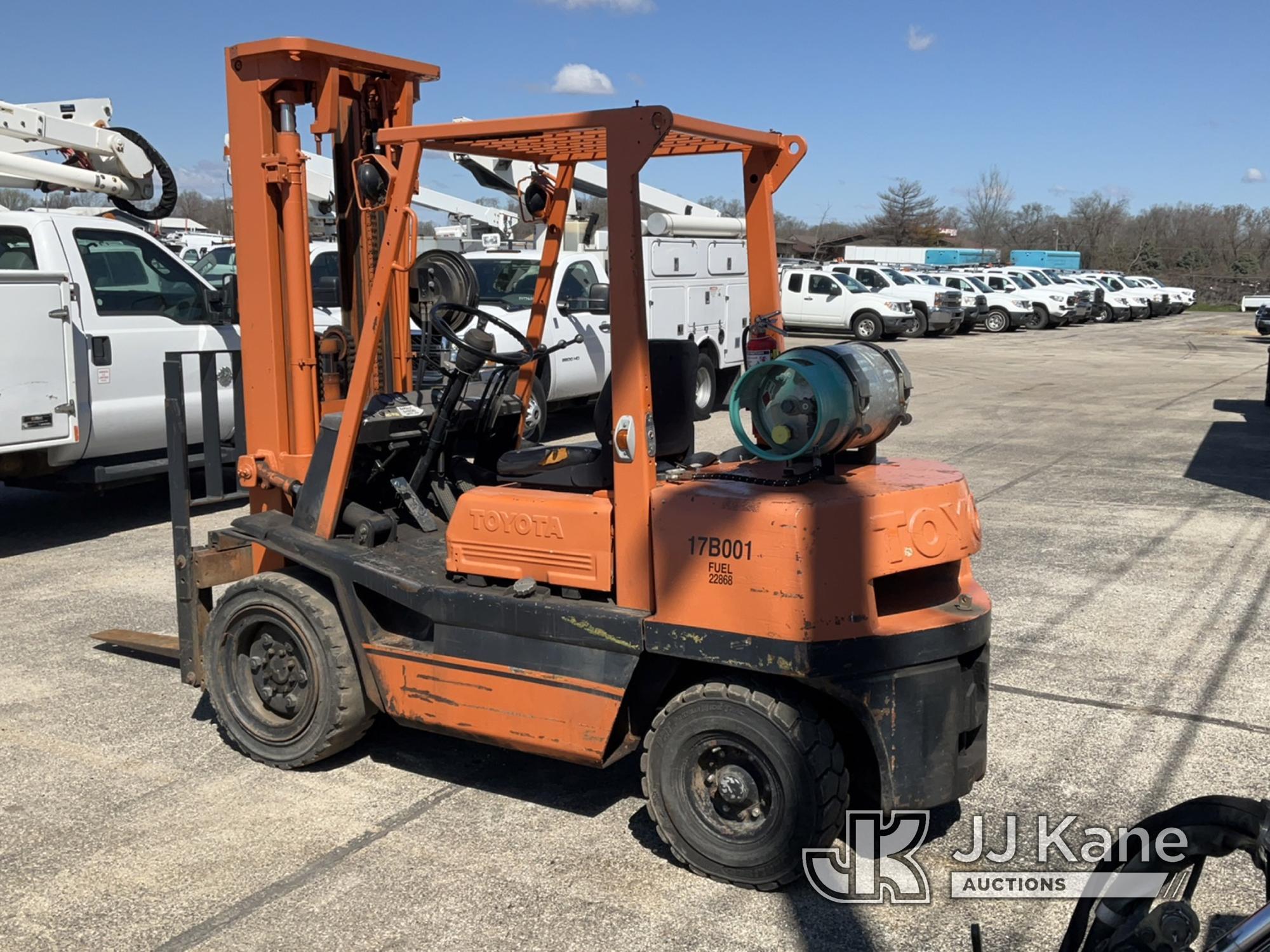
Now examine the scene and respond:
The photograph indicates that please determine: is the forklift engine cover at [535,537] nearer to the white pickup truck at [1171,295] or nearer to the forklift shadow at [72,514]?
the forklift shadow at [72,514]

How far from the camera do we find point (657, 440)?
4574mm

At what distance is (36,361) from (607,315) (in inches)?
184

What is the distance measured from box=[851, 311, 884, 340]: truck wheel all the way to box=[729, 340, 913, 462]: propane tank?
26.3 meters

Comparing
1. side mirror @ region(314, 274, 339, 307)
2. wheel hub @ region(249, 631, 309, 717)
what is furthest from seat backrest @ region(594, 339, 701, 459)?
side mirror @ region(314, 274, 339, 307)

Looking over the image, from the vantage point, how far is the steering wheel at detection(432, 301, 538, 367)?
4941 mm

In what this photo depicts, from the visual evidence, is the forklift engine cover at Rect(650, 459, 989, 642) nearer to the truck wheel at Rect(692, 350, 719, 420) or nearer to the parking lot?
the parking lot

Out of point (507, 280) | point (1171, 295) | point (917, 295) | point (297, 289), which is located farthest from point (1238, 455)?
point (1171, 295)

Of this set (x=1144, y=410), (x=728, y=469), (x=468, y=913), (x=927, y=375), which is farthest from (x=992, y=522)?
(x=927, y=375)

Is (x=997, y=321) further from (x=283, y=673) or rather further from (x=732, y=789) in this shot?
(x=732, y=789)

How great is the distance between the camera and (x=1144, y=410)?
56.7 feet

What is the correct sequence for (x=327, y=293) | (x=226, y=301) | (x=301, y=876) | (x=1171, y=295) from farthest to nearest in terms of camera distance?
(x=1171, y=295) → (x=327, y=293) → (x=226, y=301) → (x=301, y=876)

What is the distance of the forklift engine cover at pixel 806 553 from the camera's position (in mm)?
3934

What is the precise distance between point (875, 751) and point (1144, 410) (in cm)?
1477

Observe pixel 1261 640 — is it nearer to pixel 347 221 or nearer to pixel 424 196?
pixel 347 221
